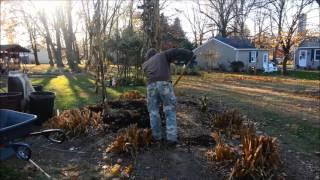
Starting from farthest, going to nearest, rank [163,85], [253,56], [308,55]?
[308,55] < [253,56] < [163,85]

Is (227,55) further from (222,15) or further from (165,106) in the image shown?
(165,106)

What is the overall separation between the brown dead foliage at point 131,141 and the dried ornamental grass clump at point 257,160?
1657 mm

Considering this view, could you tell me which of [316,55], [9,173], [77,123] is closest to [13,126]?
[9,173]

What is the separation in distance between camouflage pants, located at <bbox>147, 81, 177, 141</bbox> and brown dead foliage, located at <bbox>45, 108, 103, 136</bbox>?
141 cm

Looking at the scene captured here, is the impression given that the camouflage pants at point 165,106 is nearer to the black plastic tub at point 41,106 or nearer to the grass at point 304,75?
the black plastic tub at point 41,106

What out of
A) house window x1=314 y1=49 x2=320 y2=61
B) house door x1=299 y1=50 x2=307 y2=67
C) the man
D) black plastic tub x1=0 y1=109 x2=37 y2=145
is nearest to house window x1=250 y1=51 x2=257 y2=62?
house door x1=299 y1=50 x2=307 y2=67

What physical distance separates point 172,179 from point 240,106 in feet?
22.3

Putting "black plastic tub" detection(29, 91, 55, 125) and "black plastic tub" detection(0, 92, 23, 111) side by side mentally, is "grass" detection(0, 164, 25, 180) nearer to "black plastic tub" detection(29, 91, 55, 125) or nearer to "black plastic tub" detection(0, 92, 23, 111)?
"black plastic tub" detection(0, 92, 23, 111)

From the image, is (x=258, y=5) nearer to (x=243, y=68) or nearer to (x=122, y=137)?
(x=122, y=137)

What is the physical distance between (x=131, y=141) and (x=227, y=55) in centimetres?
3476

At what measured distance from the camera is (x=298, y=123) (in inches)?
361

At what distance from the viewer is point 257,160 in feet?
16.8

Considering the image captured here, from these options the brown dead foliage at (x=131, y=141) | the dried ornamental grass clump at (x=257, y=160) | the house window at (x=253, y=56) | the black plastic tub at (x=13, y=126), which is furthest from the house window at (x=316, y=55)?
the black plastic tub at (x=13, y=126)

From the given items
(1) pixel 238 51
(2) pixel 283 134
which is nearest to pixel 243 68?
(1) pixel 238 51
